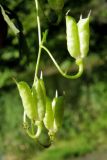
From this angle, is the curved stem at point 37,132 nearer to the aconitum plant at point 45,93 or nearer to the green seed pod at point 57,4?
the aconitum plant at point 45,93

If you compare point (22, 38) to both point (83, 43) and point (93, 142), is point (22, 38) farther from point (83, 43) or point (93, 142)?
point (93, 142)

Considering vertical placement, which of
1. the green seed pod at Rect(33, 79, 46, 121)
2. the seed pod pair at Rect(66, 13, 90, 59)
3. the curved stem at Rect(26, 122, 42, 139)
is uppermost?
the seed pod pair at Rect(66, 13, 90, 59)

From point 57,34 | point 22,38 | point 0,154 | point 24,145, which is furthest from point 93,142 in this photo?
point 22,38

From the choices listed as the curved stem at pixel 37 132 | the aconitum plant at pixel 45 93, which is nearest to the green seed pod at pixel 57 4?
the aconitum plant at pixel 45 93

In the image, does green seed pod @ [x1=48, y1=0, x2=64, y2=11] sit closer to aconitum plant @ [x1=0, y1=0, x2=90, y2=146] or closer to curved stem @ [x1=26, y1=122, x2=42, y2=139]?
aconitum plant @ [x1=0, y1=0, x2=90, y2=146]

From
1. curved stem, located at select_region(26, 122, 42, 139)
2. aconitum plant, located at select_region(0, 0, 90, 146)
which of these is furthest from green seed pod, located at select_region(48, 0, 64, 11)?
curved stem, located at select_region(26, 122, 42, 139)
